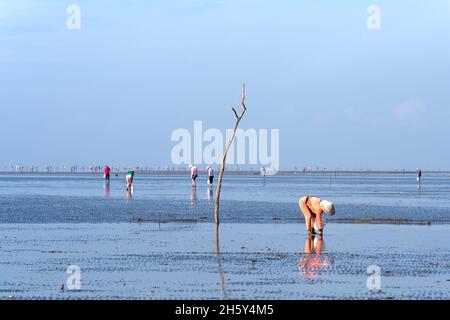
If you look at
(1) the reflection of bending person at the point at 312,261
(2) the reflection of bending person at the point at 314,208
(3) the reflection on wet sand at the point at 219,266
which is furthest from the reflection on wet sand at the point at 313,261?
(3) the reflection on wet sand at the point at 219,266

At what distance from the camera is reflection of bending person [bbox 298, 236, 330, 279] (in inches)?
792

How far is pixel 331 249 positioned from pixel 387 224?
9.92 m

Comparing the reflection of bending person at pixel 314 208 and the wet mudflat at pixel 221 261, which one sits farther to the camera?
the reflection of bending person at pixel 314 208

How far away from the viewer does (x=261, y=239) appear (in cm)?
2795

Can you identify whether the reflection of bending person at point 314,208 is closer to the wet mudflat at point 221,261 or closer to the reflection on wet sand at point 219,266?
the wet mudflat at point 221,261

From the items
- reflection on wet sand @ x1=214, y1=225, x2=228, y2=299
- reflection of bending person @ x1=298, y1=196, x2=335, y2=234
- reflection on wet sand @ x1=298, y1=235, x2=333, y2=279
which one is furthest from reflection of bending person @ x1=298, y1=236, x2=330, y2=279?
reflection on wet sand @ x1=214, y1=225, x2=228, y2=299

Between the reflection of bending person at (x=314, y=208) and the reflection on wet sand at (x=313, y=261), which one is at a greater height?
the reflection of bending person at (x=314, y=208)

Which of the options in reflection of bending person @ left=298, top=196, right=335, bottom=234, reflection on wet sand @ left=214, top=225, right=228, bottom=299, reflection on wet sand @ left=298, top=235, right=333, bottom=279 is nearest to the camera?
reflection on wet sand @ left=214, top=225, right=228, bottom=299

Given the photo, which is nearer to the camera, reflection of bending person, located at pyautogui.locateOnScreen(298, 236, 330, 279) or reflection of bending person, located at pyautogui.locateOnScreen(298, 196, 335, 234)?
reflection of bending person, located at pyautogui.locateOnScreen(298, 236, 330, 279)

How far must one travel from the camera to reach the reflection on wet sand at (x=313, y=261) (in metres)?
20.1

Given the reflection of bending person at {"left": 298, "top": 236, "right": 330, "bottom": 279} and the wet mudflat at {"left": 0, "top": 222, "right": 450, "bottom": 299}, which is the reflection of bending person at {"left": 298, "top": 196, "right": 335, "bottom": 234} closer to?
the wet mudflat at {"left": 0, "top": 222, "right": 450, "bottom": 299}

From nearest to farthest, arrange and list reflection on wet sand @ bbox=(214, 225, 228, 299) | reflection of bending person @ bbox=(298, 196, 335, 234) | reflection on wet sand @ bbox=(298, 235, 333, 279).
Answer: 1. reflection on wet sand @ bbox=(214, 225, 228, 299)
2. reflection on wet sand @ bbox=(298, 235, 333, 279)
3. reflection of bending person @ bbox=(298, 196, 335, 234)
